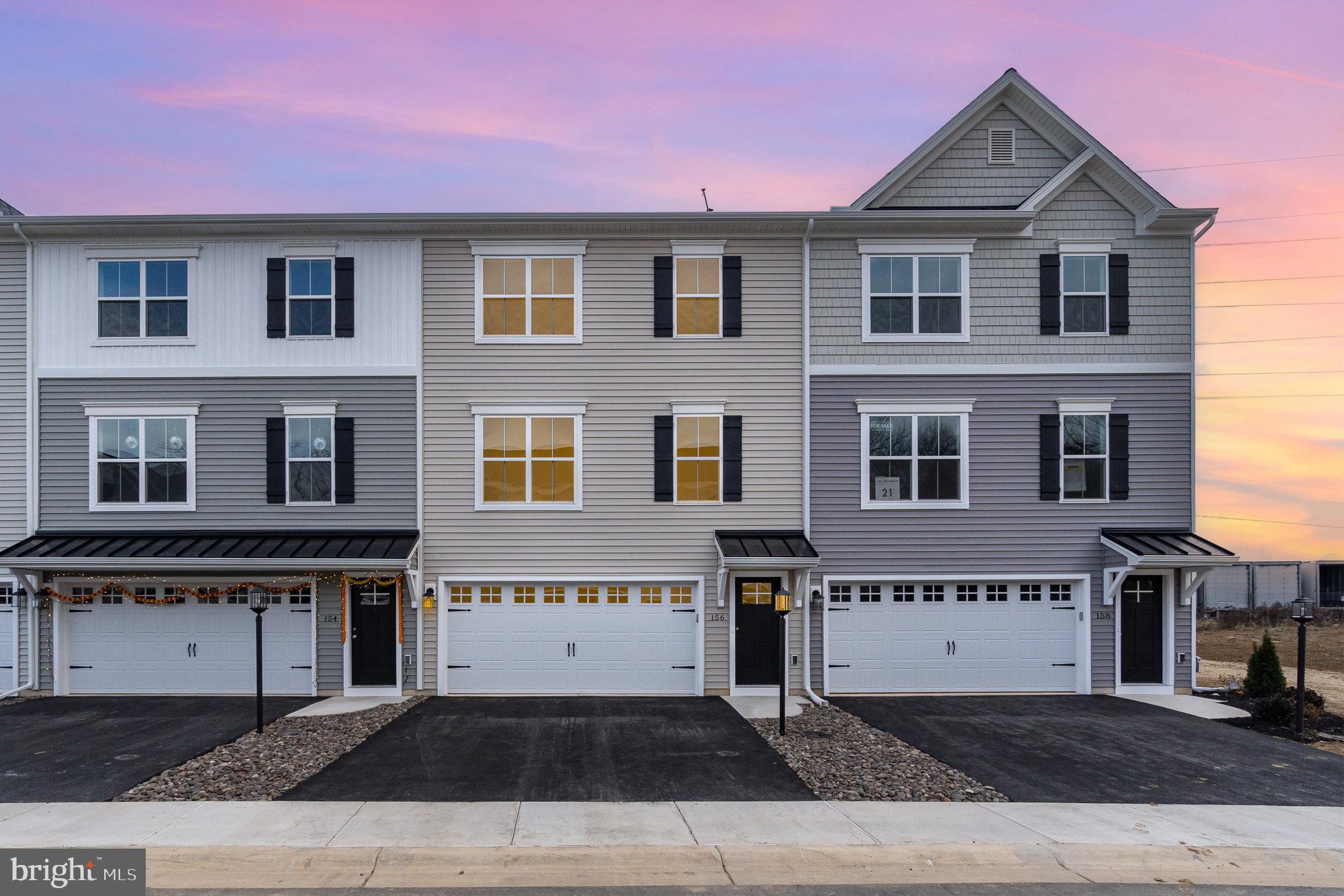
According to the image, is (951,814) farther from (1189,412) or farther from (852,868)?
(1189,412)

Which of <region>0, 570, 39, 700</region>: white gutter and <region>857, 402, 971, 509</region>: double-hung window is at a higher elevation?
<region>857, 402, 971, 509</region>: double-hung window

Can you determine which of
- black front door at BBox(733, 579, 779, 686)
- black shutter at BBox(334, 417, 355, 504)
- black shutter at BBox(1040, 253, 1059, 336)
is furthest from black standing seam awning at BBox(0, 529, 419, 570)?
black shutter at BBox(1040, 253, 1059, 336)

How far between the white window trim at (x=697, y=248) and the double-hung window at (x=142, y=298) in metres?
9.72

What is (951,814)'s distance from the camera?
8.79 metres

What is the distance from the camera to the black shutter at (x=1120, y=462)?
15062mm

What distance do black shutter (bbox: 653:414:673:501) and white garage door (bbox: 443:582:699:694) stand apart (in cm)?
181

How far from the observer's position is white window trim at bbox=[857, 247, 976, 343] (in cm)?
1508

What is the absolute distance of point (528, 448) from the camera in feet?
49.0

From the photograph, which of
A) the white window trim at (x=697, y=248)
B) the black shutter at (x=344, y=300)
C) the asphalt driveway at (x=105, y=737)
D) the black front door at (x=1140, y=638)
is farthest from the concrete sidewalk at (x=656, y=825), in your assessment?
the white window trim at (x=697, y=248)

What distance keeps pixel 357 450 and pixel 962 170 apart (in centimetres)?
1347

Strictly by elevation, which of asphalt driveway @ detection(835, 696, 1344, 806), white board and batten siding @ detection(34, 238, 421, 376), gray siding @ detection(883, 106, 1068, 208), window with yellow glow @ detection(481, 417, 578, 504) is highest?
gray siding @ detection(883, 106, 1068, 208)

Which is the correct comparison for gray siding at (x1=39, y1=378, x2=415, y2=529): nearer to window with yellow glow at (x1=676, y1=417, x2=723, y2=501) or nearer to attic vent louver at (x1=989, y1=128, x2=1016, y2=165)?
window with yellow glow at (x1=676, y1=417, x2=723, y2=501)

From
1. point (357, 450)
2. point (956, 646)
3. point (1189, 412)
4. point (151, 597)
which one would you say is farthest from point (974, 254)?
point (151, 597)

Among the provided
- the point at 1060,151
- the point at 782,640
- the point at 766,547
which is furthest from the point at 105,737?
the point at 1060,151
